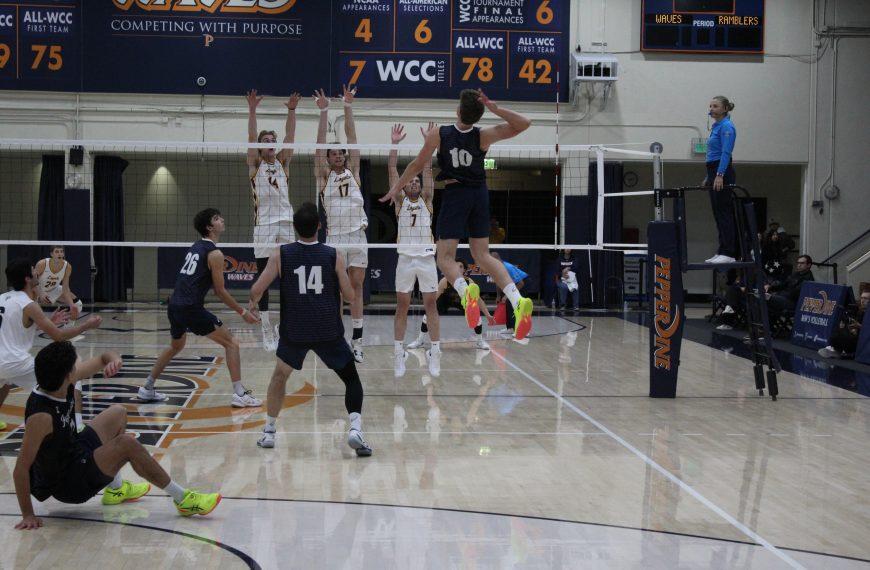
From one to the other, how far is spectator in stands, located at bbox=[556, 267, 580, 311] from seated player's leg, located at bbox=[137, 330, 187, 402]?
36.1 ft

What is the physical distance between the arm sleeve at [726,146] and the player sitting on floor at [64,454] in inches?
225

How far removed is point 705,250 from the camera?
21.8m

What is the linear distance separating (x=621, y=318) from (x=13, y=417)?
11471 mm

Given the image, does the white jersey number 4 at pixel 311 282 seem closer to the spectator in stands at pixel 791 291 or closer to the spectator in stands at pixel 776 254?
the spectator in stands at pixel 791 291

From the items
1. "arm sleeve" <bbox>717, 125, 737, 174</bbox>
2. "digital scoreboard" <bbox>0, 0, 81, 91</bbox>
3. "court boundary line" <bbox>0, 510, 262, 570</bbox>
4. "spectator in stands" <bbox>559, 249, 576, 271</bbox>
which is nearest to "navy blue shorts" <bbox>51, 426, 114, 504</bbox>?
"court boundary line" <bbox>0, 510, 262, 570</bbox>

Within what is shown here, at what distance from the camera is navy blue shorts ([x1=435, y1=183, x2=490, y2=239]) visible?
22.3 feet

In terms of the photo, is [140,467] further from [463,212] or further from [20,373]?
[463,212]

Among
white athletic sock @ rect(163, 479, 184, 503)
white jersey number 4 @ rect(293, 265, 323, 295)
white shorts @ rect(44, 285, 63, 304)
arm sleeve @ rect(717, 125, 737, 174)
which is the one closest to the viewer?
white athletic sock @ rect(163, 479, 184, 503)

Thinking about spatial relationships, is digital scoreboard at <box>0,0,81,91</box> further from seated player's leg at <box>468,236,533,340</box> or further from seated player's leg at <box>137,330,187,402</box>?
seated player's leg at <box>468,236,533,340</box>

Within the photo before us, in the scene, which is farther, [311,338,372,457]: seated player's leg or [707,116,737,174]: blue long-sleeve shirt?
[707,116,737,174]: blue long-sleeve shirt

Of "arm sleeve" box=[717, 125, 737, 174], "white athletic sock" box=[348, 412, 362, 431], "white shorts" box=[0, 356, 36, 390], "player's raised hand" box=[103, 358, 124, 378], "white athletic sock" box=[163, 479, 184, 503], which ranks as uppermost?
"arm sleeve" box=[717, 125, 737, 174]

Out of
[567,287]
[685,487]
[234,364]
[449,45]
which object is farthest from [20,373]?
[567,287]

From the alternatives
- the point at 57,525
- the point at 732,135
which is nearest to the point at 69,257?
the point at 732,135

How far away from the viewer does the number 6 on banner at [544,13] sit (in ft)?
57.5
